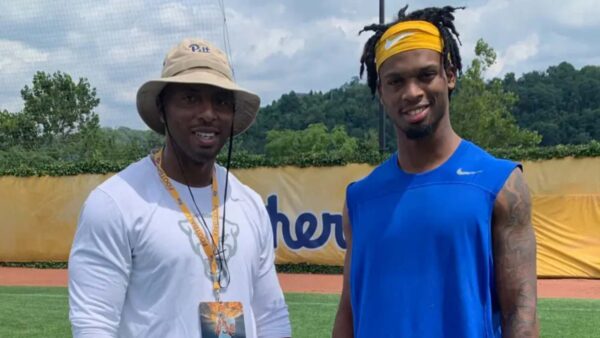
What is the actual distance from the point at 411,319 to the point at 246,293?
0.55 meters

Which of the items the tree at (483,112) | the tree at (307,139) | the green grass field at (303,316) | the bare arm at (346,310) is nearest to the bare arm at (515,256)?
the bare arm at (346,310)

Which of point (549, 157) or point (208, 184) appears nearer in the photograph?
point (208, 184)

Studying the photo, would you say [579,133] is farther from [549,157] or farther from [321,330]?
[321,330]

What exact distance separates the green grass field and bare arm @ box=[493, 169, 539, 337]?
6132 mm

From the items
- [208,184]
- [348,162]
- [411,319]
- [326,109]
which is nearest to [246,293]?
[208,184]

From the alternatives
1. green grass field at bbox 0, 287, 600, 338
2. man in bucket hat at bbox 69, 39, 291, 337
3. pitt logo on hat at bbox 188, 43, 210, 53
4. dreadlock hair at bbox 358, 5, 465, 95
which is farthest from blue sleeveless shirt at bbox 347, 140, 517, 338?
green grass field at bbox 0, 287, 600, 338

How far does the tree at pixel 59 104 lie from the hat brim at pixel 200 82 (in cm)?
3491

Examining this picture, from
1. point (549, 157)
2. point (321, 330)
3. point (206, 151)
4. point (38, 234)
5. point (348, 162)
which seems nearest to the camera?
point (206, 151)

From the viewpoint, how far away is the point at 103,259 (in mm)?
2096

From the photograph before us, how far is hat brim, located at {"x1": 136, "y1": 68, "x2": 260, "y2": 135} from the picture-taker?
2.28 m

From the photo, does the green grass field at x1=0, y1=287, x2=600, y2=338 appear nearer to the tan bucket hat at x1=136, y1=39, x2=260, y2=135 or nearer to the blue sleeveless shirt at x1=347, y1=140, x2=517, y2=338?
the tan bucket hat at x1=136, y1=39, x2=260, y2=135

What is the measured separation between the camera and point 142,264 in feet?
7.10

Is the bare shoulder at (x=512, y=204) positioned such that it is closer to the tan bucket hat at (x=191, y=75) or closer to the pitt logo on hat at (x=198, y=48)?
the tan bucket hat at (x=191, y=75)

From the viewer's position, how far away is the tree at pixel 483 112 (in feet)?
109
